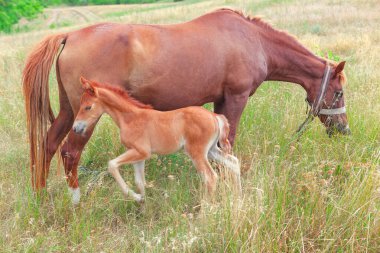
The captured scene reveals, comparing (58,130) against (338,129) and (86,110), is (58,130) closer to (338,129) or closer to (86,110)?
(86,110)

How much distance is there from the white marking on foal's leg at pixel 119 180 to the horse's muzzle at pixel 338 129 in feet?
8.26

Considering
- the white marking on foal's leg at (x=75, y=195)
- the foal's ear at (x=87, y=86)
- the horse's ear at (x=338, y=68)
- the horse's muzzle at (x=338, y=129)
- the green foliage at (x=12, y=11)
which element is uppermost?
the foal's ear at (x=87, y=86)

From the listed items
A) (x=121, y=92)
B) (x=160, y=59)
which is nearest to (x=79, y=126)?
(x=121, y=92)

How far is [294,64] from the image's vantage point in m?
4.97

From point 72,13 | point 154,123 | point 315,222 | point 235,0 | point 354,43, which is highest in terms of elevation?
point 154,123

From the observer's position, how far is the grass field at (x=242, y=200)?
280 centimetres

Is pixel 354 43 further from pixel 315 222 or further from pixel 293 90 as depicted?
pixel 315 222

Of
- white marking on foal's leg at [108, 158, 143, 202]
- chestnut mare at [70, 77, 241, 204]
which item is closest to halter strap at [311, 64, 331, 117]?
chestnut mare at [70, 77, 241, 204]

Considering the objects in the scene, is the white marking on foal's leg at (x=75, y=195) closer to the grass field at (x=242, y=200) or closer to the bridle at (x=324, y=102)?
the grass field at (x=242, y=200)

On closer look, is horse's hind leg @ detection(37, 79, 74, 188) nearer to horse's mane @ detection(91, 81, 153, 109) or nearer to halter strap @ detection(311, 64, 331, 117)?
horse's mane @ detection(91, 81, 153, 109)

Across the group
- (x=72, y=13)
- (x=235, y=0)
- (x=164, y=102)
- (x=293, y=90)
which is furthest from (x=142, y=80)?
(x=72, y=13)

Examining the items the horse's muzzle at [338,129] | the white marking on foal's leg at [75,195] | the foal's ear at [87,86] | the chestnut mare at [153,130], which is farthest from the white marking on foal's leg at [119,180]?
the horse's muzzle at [338,129]

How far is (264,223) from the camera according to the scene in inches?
111

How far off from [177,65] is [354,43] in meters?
7.33
